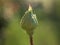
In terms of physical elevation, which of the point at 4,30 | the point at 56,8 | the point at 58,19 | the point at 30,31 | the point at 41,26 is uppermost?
the point at 56,8

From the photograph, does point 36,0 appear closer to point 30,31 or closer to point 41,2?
point 41,2

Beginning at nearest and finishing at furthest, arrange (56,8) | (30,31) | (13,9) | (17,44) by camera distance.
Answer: (30,31), (17,44), (13,9), (56,8)

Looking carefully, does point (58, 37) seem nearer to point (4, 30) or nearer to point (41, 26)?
point (41, 26)

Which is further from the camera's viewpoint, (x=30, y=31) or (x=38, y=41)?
(x=38, y=41)

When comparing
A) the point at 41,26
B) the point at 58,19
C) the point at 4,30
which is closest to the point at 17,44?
the point at 4,30

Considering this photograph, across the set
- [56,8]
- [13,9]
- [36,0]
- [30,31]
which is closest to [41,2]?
[36,0]

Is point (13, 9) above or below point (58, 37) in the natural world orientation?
above

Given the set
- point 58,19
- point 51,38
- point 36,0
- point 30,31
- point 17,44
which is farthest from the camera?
point 36,0

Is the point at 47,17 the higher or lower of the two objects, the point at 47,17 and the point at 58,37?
the higher

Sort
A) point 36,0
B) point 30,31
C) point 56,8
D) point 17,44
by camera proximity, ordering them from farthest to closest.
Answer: point 36,0, point 56,8, point 17,44, point 30,31
